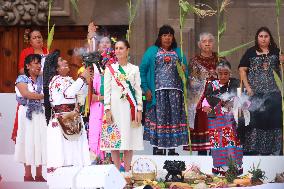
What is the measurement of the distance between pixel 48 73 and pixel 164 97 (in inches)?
70.6

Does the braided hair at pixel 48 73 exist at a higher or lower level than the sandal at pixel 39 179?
higher

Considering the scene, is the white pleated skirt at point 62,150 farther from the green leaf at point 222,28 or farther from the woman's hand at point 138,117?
the green leaf at point 222,28

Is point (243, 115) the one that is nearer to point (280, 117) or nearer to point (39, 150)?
point (280, 117)

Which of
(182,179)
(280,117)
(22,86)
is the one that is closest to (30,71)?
(22,86)

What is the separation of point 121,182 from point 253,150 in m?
4.15

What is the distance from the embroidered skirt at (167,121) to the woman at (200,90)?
14cm

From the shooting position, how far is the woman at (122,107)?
13.7m

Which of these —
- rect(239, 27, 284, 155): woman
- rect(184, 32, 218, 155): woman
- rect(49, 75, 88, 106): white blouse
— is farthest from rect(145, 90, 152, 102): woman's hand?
rect(49, 75, 88, 106): white blouse

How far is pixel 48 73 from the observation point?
13.4 meters

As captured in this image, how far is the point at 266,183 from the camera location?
12914mm

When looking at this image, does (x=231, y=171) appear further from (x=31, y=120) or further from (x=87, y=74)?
(x=31, y=120)

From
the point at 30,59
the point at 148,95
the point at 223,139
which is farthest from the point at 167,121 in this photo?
the point at 30,59

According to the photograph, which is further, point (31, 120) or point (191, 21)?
point (191, 21)

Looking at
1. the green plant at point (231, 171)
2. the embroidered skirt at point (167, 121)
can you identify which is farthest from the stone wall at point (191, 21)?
the green plant at point (231, 171)
